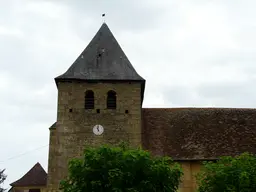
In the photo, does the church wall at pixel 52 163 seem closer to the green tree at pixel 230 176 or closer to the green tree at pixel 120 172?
the green tree at pixel 120 172

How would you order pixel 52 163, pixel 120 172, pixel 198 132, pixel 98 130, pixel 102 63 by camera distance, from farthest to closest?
1. pixel 102 63
2. pixel 198 132
3. pixel 52 163
4. pixel 98 130
5. pixel 120 172

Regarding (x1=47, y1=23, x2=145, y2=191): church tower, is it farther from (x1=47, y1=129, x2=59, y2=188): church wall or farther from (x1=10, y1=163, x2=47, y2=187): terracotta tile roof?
(x1=10, y1=163, x2=47, y2=187): terracotta tile roof

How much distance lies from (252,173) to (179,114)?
8.54m

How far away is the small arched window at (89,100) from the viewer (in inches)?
904

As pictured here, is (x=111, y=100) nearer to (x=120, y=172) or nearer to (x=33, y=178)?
(x=120, y=172)

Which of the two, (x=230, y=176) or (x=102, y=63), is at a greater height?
(x=102, y=63)

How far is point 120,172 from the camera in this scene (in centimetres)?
1553

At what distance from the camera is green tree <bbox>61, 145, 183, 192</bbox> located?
1562 centimetres

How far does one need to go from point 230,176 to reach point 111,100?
334 inches

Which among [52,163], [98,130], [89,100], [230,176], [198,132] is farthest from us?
[89,100]

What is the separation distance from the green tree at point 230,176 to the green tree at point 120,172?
3.92ft

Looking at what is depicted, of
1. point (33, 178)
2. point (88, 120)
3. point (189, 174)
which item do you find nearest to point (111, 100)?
point (88, 120)

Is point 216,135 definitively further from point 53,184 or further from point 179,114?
point 53,184

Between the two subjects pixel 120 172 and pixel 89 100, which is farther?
pixel 89 100
